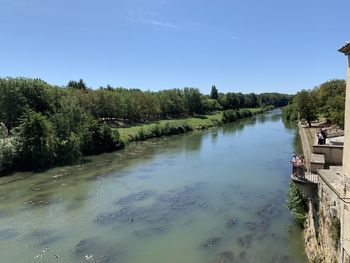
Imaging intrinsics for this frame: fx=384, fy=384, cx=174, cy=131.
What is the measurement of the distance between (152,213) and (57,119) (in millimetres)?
24075

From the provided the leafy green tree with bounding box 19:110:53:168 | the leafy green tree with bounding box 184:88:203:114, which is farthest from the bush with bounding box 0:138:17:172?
the leafy green tree with bounding box 184:88:203:114

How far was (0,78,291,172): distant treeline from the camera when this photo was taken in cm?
3728

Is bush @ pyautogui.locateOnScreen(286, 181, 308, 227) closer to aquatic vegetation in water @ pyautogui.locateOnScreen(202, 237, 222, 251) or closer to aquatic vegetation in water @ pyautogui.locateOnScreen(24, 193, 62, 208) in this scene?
aquatic vegetation in water @ pyautogui.locateOnScreen(202, 237, 222, 251)

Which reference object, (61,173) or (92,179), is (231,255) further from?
(61,173)

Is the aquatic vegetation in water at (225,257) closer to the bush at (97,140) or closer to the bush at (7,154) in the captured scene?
the bush at (7,154)

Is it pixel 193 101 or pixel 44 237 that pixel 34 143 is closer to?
pixel 44 237

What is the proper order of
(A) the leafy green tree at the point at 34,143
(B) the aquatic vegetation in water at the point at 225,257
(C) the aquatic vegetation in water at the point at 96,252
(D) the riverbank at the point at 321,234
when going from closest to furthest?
(D) the riverbank at the point at 321,234 → (B) the aquatic vegetation in water at the point at 225,257 → (C) the aquatic vegetation in water at the point at 96,252 → (A) the leafy green tree at the point at 34,143

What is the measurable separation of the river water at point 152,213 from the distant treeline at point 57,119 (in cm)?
346

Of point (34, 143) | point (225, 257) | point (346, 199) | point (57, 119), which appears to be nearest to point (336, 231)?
point (346, 199)

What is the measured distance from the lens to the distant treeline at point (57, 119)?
37.3 m

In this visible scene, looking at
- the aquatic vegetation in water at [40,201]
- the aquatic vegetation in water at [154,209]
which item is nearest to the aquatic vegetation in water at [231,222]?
the aquatic vegetation in water at [154,209]

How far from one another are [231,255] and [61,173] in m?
21.8

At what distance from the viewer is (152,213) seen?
71.8ft

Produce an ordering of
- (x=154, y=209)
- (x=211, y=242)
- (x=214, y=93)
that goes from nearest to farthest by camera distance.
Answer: (x=211, y=242) < (x=154, y=209) < (x=214, y=93)
